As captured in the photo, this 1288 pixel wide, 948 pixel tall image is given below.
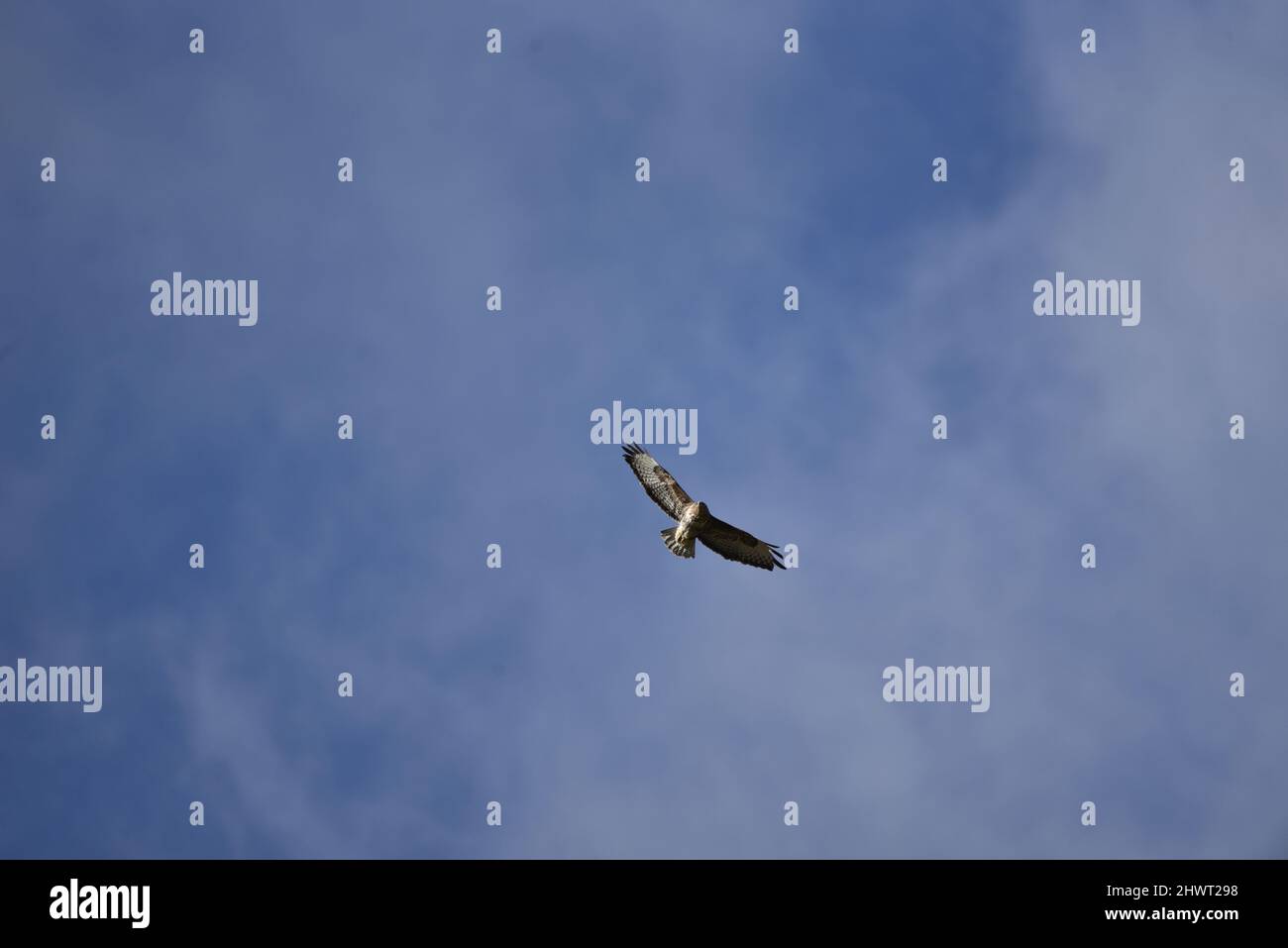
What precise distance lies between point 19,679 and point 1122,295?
31549mm

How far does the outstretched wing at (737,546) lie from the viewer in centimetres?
3753

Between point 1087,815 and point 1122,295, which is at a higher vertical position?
point 1122,295

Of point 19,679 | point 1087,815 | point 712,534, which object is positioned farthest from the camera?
point 19,679

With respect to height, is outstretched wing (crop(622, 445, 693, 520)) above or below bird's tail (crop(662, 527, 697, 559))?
above

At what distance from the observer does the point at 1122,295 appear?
51.0 m

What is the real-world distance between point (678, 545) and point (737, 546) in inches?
49.3

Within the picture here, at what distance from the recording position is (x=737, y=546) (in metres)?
37.9

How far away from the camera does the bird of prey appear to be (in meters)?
37.5

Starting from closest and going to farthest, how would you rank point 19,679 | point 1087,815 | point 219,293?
1. point 1087,815
2. point 19,679
3. point 219,293

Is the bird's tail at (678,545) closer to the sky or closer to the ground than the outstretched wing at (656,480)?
closer to the ground

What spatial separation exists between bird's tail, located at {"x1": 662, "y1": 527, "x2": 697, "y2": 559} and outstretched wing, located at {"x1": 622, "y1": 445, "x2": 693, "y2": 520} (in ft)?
1.25
